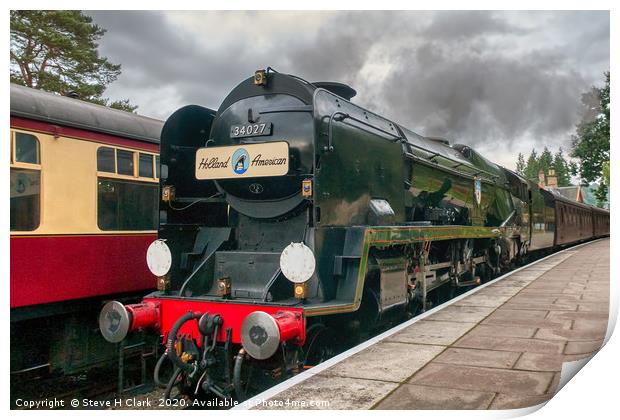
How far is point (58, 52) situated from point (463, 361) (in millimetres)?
3939

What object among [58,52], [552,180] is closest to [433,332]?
[552,180]

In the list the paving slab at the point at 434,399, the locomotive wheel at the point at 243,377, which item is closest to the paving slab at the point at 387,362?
the paving slab at the point at 434,399

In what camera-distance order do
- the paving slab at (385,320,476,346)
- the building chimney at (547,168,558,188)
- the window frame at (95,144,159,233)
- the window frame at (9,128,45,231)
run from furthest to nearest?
the building chimney at (547,168,558,188) → the window frame at (95,144,159,233) → the paving slab at (385,320,476,346) → the window frame at (9,128,45,231)

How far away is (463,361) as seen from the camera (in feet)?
14.0

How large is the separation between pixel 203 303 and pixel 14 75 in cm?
224

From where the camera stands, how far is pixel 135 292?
5961 millimetres

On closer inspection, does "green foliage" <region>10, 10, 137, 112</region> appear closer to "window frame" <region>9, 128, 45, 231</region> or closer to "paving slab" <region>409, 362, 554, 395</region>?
"window frame" <region>9, 128, 45, 231</region>

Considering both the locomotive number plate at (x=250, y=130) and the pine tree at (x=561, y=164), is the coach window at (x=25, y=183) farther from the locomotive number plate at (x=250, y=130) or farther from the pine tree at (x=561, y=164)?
the pine tree at (x=561, y=164)

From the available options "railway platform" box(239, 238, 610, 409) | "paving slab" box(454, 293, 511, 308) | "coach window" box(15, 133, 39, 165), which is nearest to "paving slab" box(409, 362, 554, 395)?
"railway platform" box(239, 238, 610, 409)

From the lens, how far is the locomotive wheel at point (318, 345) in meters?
4.40

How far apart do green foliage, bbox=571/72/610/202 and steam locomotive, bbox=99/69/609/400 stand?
179cm

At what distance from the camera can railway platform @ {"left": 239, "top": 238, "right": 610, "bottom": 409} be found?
11.3 feet

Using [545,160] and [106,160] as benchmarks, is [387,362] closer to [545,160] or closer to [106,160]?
[545,160]

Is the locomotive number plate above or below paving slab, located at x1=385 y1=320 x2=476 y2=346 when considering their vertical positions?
above
